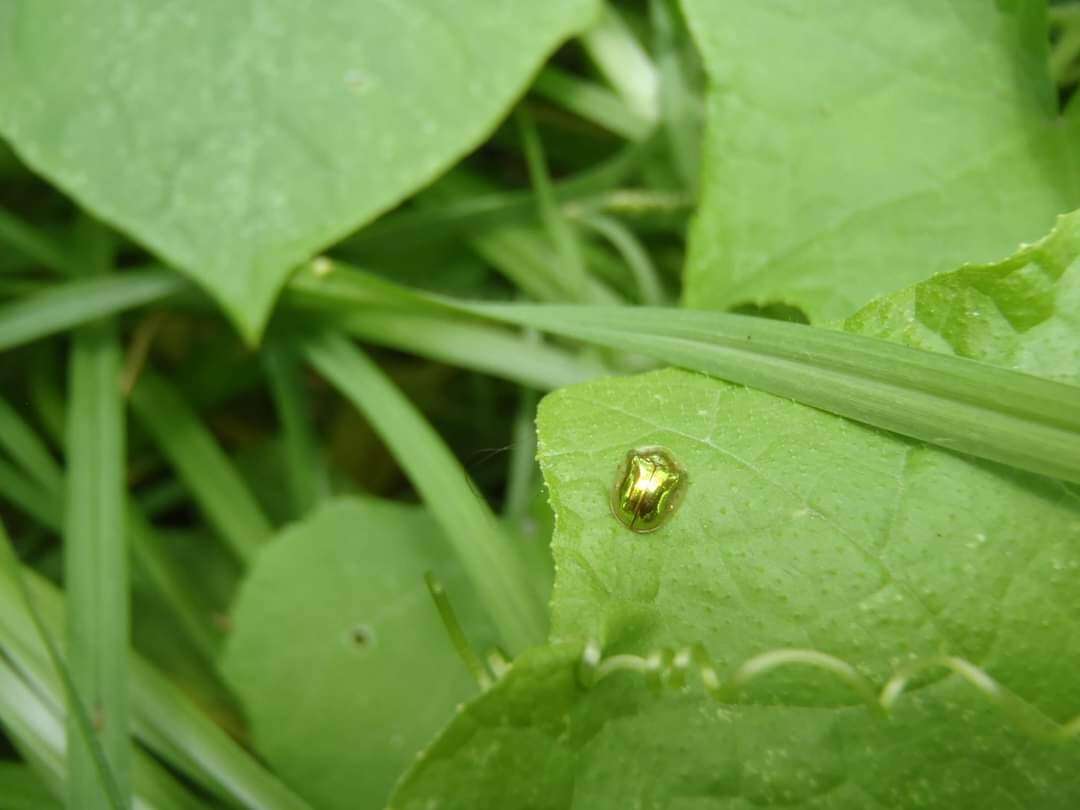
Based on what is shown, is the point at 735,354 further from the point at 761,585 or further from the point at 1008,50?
the point at 1008,50

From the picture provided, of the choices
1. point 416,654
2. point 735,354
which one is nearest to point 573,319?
point 735,354

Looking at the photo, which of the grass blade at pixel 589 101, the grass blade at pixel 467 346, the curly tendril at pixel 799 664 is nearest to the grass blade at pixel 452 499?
the grass blade at pixel 467 346

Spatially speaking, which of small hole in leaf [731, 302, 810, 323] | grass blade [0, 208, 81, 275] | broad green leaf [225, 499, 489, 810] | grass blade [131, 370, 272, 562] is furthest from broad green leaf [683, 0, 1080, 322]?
grass blade [0, 208, 81, 275]

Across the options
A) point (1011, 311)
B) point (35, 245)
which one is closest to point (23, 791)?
point (35, 245)

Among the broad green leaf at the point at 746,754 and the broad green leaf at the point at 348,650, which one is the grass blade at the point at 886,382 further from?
the broad green leaf at the point at 348,650

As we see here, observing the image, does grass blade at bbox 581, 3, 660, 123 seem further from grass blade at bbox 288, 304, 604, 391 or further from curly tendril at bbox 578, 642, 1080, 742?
A: curly tendril at bbox 578, 642, 1080, 742

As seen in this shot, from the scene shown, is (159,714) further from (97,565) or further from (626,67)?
(626,67)
